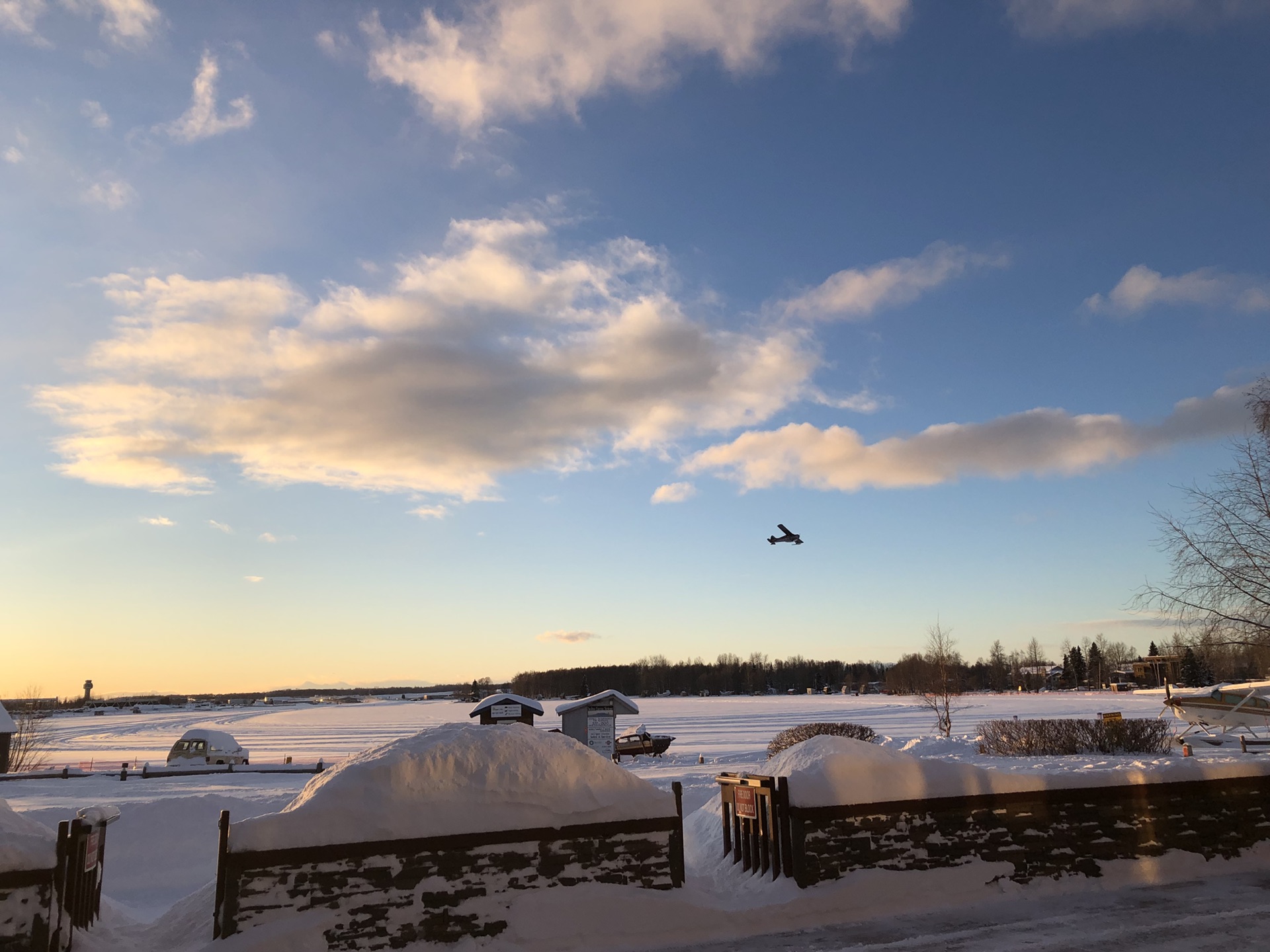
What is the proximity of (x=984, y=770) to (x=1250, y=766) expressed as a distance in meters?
4.61

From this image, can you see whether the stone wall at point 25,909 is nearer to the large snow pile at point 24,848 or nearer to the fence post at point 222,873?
the large snow pile at point 24,848

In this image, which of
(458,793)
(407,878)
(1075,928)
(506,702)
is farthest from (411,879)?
(506,702)

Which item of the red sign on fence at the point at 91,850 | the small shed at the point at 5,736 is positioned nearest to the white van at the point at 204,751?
the small shed at the point at 5,736

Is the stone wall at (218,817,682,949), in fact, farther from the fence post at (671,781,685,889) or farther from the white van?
the white van

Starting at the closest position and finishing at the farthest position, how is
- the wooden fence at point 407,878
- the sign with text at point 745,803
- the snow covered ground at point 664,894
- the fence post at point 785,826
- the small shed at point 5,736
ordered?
the wooden fence at point 407,878 → the snow covered ground at point 664,894 → the fence post at point 785,826 → the sign with text at point 745,803 → the small shed at point 5,736

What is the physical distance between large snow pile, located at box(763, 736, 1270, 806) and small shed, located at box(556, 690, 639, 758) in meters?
19.2

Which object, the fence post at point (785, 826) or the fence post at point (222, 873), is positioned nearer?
the fence post at point (222, 873)

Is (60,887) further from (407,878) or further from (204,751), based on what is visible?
(204,751)

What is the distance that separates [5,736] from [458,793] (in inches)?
1419

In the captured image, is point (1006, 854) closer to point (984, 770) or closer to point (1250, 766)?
point (984, 770)

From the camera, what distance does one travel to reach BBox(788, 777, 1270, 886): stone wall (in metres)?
10.1

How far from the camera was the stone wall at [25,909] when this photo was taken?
7.50m

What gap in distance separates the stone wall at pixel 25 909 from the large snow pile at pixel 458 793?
63.1 inches

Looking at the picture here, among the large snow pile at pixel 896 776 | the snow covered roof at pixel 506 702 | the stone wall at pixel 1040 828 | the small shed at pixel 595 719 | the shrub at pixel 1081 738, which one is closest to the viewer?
the stone wall at pixel 1040 828
